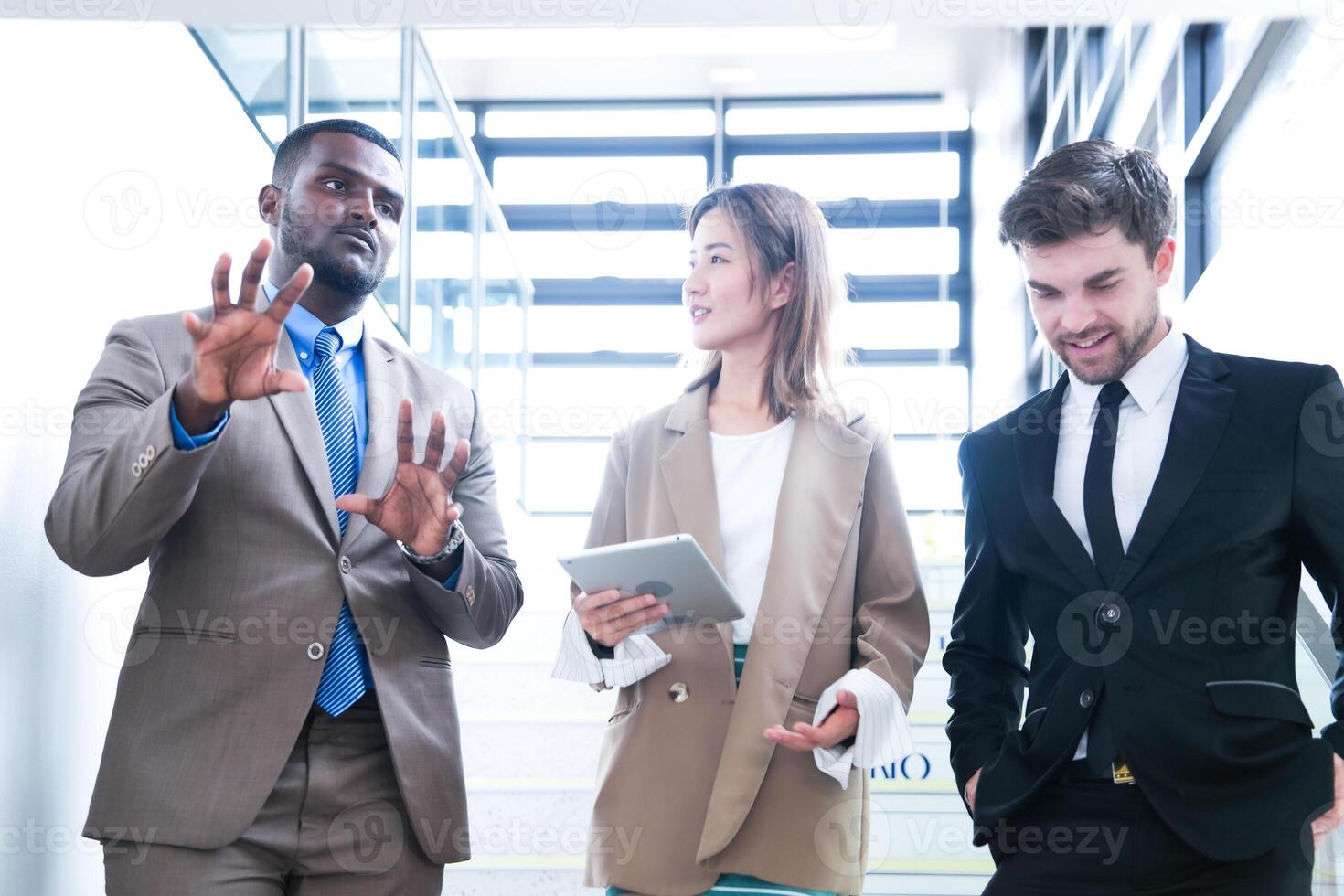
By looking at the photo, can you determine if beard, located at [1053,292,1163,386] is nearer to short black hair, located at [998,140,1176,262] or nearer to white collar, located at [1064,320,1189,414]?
white collar, located at [1064,320,1189,414]

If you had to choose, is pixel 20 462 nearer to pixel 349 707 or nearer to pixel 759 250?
pixel 349 707

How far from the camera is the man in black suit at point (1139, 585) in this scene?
6.32ft

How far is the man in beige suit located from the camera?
6.23ft

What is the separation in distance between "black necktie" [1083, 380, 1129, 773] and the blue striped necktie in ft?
3.71

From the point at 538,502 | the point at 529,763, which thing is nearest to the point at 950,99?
the point at 538,502

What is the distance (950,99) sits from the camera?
11.2m

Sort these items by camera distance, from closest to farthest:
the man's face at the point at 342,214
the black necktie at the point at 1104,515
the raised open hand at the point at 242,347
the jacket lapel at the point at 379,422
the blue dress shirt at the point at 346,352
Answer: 1. the raised open hand at the point at 242,347
2. the black necktie at the point at 1104,515
3. the jacket lapel at the point at 379,422
4. the blue dress shirt at the point at 346,352
5. the man's face at the point at 342,214

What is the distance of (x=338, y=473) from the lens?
2.22m

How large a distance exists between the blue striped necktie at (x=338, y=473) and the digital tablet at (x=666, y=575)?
36 centimetres

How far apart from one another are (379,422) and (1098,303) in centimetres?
122

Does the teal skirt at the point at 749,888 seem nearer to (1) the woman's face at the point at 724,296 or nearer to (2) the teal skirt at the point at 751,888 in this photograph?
(2) the teal skirt at the point at 751,888

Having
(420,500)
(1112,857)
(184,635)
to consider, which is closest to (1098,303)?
(1112,857)

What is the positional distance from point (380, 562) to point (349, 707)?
0.81 ft

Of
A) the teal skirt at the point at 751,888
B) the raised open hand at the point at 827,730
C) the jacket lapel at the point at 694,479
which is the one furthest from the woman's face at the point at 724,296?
the teal skirt at the point at 751,888
